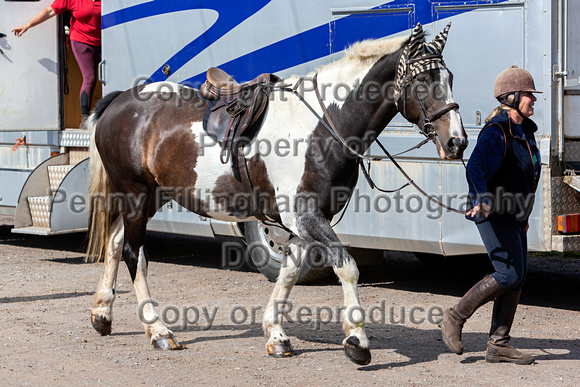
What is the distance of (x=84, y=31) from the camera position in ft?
35.3

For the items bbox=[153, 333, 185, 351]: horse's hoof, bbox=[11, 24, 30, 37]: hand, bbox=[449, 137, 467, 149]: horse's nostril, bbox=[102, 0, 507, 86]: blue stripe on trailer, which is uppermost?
bbox=[11, 24, 30, 37]: hand

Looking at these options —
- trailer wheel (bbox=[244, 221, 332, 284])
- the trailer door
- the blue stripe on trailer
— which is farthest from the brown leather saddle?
the trailer door

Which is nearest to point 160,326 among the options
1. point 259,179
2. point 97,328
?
point 97,328

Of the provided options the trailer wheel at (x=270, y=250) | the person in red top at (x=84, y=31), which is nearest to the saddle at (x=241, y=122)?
the trailer wheel at (x=270, y=250)

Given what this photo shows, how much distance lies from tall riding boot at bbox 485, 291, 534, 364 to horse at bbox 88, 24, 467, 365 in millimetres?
878

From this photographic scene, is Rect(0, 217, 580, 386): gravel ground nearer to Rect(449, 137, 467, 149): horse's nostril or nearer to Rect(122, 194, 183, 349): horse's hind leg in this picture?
Rect(122, 194, 183, 349): horse's hind leg

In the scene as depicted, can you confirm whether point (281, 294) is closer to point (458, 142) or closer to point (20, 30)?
point (458, 142)

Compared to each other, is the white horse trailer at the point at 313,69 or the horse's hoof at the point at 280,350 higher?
the white horse trailer at the point at 313,69

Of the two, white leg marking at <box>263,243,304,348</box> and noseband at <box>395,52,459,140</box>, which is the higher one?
noseband at <box>395,52,459,140</box>

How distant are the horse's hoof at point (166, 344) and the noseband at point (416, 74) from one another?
2344 millimetres

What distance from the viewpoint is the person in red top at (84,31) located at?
35.0 ft

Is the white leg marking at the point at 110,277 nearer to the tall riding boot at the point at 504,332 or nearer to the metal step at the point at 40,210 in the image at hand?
the tall riding boot at the point at 504,332

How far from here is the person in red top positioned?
420 inches

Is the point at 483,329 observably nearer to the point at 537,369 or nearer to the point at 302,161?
the point at 537,369
